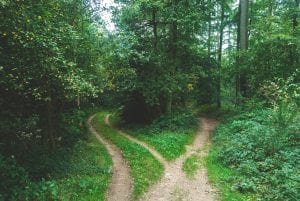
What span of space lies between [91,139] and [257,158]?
12.0 meters

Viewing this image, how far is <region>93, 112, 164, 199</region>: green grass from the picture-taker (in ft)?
43.0

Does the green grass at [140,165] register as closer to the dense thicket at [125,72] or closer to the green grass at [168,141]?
the green grass at [168,141]

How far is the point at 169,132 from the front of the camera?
2314 centimetres

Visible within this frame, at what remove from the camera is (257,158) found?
15.1 meters

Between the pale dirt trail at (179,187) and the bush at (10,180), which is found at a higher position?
the bush at (10,180)

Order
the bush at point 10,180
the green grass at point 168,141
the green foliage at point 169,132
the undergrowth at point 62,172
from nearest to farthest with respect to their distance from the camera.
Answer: the bush at point 10,180
the undergrowth at point 62,172
the green grass at point 168,141
the green foliage at point 169,132

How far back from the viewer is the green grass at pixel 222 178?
1193 cm

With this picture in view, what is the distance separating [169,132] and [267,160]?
944cm

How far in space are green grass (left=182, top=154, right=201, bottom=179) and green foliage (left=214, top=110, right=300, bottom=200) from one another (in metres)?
1.12

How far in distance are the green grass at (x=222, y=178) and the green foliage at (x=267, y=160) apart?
0.27 meters

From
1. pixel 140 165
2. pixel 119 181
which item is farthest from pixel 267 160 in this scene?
pixel 119 181

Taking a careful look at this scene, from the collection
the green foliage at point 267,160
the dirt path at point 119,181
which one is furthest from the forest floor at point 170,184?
the green foliage at point 267,160

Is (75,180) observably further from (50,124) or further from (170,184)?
(50,124)

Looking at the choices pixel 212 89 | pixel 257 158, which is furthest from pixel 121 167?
pixel 212 89
